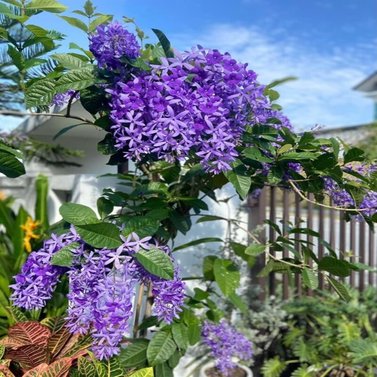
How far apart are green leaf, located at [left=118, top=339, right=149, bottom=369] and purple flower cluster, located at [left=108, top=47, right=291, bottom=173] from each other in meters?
1.14

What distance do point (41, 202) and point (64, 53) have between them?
10.1 ft

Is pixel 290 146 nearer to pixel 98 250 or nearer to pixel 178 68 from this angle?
pixel 178 68

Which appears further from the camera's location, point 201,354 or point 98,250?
point 201,354

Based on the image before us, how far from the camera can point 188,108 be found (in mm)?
1415

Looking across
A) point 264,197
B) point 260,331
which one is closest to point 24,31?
point 264,197

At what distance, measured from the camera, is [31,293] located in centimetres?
157

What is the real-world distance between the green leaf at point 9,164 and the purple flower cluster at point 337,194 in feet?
3.44

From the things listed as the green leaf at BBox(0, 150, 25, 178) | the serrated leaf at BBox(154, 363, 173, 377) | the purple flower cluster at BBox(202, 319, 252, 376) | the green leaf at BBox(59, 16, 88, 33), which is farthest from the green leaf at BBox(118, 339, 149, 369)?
the green leaf at BBox(59, 16, 88, 33)

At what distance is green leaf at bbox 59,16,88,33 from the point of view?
1671 mm

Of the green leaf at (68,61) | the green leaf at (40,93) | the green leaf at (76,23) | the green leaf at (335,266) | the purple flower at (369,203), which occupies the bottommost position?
the green leaf at (335,266)

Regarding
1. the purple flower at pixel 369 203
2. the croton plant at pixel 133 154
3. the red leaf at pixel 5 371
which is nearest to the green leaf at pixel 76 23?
the croton plant at pixel 133 154

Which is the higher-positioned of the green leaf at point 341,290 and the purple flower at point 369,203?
the purple flower at point 369,203

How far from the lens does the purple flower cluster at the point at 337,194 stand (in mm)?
1768

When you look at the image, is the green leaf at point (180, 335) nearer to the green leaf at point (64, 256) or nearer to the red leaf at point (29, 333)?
the red leaf at point (29, 333)
